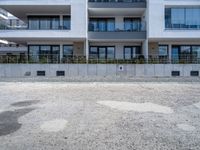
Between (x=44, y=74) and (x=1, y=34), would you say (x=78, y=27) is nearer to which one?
(x=44, y=74)

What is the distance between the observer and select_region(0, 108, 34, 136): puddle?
741 centimetres

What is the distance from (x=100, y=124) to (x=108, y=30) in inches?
969

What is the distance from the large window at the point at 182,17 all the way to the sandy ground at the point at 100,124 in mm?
20042

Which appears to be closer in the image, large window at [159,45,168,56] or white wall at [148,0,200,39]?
white wall at [148,0,200,39]

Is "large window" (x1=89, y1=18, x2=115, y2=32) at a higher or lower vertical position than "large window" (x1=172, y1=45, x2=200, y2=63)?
higher

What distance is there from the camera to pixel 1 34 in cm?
2925

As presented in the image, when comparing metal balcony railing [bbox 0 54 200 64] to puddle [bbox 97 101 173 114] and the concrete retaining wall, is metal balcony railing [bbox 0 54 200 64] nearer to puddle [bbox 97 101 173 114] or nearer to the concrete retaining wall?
the concrete retaining wall

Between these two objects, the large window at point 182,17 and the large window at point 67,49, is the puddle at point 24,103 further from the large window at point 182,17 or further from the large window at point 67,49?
the large window at point 182,17

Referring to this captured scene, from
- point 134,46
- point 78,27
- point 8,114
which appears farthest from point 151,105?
point 134,46

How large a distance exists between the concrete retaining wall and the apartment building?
0.82 meters

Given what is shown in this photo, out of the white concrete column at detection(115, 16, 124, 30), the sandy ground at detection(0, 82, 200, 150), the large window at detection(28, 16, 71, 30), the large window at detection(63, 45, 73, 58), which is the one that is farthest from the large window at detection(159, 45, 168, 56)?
the sandy ground at detection(0, 82, 200, 150)

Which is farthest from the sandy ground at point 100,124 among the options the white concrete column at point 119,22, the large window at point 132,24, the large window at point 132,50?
the large window at point 132,50

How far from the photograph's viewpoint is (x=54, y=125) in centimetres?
789

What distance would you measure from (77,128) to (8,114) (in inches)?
124
